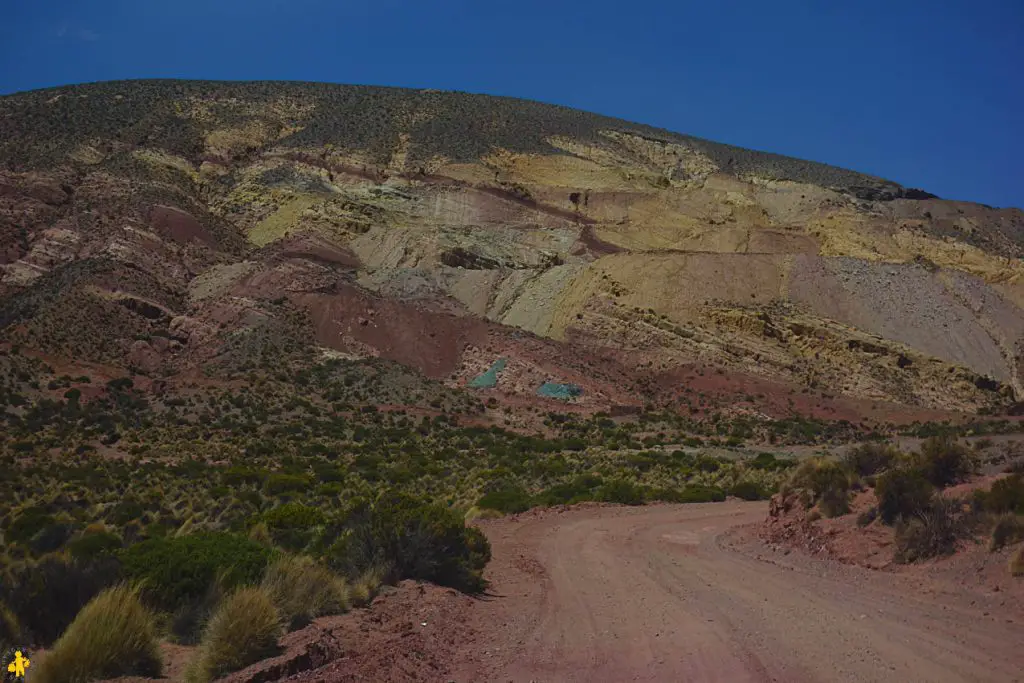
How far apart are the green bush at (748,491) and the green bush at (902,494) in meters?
12.4

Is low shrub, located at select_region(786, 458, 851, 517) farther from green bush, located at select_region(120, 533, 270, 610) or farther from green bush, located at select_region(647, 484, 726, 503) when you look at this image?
green bush, located at select_region(120, 533, 270, 610)

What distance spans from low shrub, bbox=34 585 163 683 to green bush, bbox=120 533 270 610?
4.92 feet

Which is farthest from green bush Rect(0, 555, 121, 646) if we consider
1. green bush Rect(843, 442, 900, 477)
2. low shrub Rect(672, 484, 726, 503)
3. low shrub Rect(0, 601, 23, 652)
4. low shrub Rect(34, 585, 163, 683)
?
low shrub Rect(672, 484, 726, 503)

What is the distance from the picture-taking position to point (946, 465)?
555 inches

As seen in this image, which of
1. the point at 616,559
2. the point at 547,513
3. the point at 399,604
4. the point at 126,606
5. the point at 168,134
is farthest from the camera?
the point at 168,134

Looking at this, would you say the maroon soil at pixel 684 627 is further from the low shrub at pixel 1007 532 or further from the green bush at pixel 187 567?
the green bush at pixel 187 567

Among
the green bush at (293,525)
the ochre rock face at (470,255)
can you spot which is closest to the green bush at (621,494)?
the green bush at (293,525)

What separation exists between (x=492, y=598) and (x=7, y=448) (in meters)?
26.7

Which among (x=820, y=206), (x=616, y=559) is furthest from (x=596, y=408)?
(x=820, y=206)

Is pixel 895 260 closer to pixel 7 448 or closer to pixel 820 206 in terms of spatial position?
pixel 820 206

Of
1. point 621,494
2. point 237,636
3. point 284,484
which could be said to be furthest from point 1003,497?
point 284,484

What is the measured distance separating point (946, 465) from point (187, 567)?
11.7 m

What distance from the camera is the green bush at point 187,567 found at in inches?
384

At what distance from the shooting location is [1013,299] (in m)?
66.5
